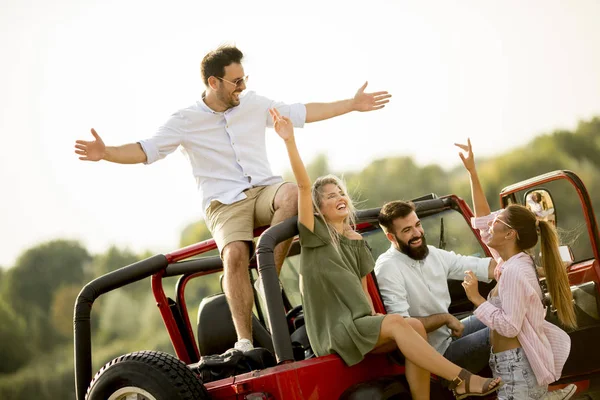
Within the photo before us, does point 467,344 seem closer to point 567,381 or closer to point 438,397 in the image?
point 438,397

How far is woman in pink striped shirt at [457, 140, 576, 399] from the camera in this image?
5.07 metres

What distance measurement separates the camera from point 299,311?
655cm

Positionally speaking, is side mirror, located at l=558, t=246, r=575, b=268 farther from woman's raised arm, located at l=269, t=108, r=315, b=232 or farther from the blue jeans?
woman's raised arm, located at l=269, t=108, r=315, b=232

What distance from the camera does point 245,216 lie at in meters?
5.88

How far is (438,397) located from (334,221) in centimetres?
115

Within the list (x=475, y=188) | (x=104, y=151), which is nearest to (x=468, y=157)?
(x=475, y=188)

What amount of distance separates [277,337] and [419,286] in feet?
3.71

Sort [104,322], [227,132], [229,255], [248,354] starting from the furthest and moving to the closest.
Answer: [104,322] < [227,132] < [229,255] < [248,354]

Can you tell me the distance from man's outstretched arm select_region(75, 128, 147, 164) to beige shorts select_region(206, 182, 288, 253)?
65cm

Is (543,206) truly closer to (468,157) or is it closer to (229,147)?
(468,157)

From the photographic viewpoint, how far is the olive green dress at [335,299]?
4.96m

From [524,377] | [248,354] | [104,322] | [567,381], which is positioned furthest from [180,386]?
[104,322]

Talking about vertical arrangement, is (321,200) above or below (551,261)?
above

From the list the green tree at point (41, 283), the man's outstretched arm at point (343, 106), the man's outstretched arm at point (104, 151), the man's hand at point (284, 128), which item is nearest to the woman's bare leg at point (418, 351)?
the man's hand at point (284, 128)
